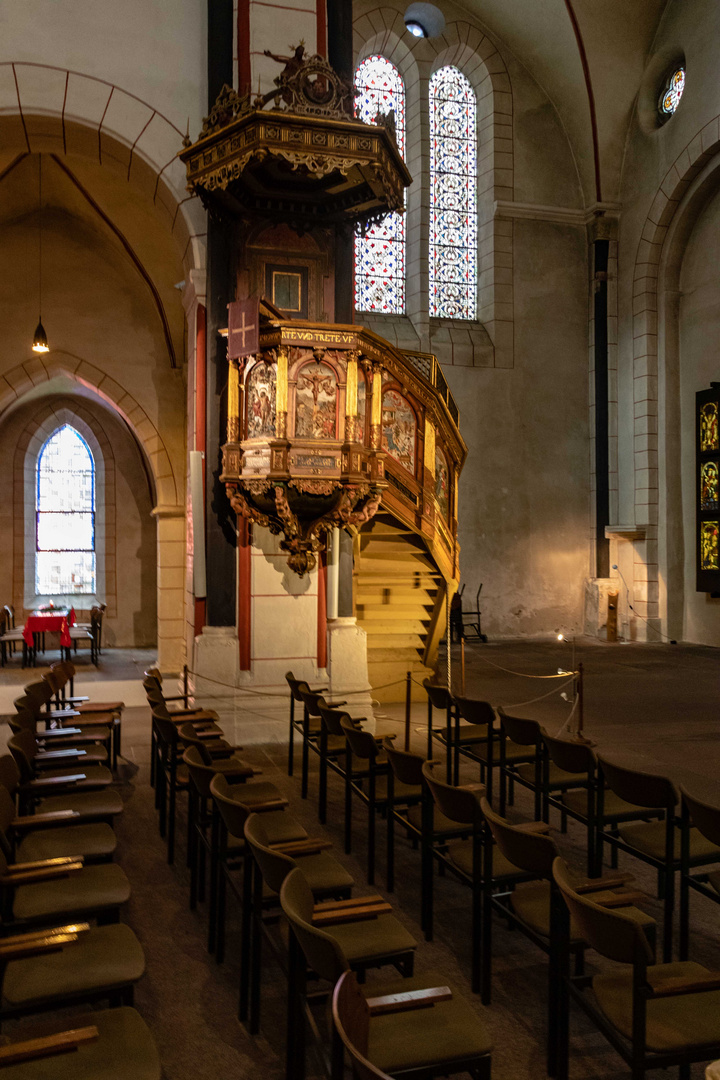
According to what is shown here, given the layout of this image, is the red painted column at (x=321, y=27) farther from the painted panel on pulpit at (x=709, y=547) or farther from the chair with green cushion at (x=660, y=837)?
the painted panel on pulpit at (x=709, y=547)

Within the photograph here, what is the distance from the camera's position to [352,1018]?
6.26 feet

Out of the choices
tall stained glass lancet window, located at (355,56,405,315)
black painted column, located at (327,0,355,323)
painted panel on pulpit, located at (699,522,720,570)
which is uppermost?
tall stained glass lancet window, located at (355,56,405,315)

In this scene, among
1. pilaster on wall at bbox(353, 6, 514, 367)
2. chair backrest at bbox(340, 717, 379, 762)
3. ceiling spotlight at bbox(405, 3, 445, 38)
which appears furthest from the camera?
pilaster on wall at bbox(353, 6, 514, 367)

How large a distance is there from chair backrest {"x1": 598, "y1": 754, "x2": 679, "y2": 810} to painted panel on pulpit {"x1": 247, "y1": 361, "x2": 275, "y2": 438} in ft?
12.8

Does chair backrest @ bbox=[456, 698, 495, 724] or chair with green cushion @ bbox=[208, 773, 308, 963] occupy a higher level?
chair backrest @ bbox=[456, 698, 495, 724]

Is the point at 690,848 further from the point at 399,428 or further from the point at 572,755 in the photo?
the point at 399,428

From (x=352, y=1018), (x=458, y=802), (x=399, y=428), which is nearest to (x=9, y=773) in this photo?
(x=458, y=802)

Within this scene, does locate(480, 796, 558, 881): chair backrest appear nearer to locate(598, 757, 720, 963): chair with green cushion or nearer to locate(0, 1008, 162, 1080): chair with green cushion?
locate(598, 757, 720, 963): chair with green cushion

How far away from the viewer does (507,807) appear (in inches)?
219

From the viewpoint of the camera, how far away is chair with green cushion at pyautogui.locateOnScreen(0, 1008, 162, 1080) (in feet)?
6.53

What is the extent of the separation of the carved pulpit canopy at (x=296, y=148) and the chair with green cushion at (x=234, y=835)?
15.9ft

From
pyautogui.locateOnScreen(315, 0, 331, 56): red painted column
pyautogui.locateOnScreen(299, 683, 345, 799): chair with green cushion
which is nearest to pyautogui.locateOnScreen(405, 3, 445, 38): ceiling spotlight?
pyautogui.locateOnScreen(315, 0, 331, 56): red painted column

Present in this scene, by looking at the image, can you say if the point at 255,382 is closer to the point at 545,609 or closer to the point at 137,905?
the point at 137,905

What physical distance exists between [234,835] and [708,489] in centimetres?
1246
